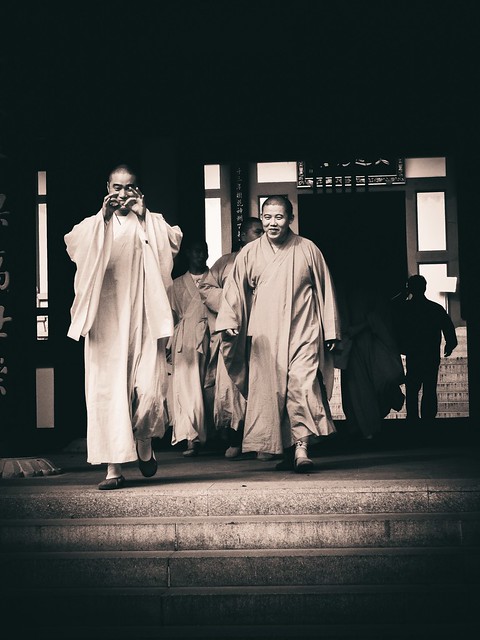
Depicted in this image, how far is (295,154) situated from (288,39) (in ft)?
5.91

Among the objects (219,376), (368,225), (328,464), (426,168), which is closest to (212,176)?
(219,376)

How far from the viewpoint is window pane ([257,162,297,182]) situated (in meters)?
13.4

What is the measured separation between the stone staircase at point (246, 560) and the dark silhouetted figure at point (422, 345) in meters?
4.31

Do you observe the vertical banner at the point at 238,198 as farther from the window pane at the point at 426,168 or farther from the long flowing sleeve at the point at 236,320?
the long flowing sleeve at the point at 236,320

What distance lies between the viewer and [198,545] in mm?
5863

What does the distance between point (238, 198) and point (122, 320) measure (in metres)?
5.15

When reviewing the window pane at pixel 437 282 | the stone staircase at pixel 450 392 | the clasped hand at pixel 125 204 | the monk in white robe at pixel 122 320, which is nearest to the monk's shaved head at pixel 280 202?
the monk in white robe at pixel 122 320

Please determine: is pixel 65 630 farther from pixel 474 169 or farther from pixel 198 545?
pixel 474 169

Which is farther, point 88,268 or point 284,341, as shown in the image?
point 284,341

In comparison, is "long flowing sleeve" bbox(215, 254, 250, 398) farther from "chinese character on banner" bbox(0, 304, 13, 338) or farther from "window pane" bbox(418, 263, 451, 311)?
"window pane" bbox(418, 263, 451, 311)

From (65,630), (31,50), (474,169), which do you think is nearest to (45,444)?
(31,50)

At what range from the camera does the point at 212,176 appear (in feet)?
39.5

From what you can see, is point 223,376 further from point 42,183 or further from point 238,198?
point 238,198

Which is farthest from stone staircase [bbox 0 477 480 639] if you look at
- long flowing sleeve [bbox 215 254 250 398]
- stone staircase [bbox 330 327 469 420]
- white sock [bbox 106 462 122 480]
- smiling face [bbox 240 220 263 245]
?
stone staircase [bbox 330 327 469 420]
